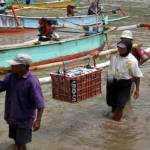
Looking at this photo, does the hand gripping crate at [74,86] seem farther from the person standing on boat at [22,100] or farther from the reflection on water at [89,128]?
the person standing on boat at [22,100]

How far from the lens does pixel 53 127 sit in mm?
7781

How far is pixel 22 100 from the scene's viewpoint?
5.81 m

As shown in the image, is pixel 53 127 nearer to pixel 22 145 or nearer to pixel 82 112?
pixel 82 112

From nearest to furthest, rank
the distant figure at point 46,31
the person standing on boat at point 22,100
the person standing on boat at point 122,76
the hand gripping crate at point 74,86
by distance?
1. the person standing on boat at point 22,100
2. the hand gripping crate at point 74,86
3. the person standing on boat at point 122,76
4. the distant figure at point 46,31

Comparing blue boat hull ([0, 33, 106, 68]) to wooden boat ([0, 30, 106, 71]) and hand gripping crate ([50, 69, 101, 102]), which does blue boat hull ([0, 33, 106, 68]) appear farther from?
hand gripping crate ([50, 69, 101, 102])

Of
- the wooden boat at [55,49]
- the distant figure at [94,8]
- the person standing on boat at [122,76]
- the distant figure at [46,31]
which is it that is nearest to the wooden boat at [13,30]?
the distant figure at [94,8]

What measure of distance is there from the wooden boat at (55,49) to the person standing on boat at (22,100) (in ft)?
17.7

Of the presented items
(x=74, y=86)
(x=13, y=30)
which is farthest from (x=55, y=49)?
(x=13, y=30)

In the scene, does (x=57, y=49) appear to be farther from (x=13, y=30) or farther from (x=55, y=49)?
(x=13, y=30)

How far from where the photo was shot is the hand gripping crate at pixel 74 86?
7.33 m

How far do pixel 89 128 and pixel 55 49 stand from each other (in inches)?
212

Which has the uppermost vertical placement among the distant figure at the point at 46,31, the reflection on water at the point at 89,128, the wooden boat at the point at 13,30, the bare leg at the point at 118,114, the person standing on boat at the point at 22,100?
the person standing on boat at the point at 22,100

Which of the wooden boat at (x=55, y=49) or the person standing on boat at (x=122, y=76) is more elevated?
the person standing on boat at (x=122, y=76)

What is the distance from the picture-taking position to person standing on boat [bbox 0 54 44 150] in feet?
18.7
